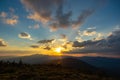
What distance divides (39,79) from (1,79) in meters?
11.7

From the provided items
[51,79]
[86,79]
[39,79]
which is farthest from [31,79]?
[86,79]

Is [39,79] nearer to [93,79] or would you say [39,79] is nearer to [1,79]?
[1,79]

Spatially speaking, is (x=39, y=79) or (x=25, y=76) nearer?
(x=39, y=79)

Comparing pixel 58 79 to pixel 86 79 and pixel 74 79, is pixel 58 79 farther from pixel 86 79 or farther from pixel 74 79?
pixel 86 79

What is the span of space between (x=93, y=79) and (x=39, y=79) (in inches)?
656

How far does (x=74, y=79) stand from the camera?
181 ft

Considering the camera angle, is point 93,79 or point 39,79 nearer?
point 39,79

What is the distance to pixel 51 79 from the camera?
53.9m

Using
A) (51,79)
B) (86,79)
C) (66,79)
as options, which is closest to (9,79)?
(51,79)

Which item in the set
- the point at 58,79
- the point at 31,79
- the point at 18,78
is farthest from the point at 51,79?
the point at 18,78

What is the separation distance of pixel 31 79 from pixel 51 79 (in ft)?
18.8

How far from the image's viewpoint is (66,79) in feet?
178

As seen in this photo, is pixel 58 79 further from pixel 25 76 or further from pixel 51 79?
pixel 25 76

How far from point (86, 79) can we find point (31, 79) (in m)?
16.3
